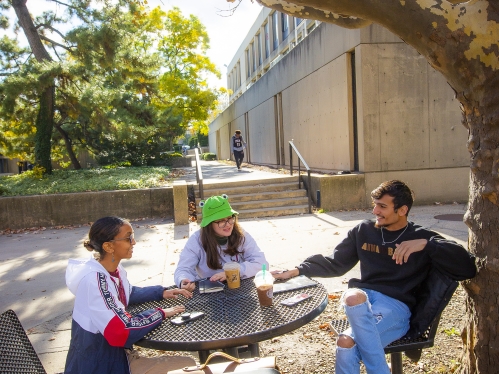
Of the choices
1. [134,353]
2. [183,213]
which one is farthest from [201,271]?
[183,213]

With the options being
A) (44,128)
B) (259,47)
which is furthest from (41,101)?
(259,47)

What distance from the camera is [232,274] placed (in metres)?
2.93

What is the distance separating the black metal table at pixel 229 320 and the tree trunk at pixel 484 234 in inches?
35.4

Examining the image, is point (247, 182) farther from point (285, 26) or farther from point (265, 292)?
point (285, 26)

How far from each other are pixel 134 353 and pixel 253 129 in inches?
897

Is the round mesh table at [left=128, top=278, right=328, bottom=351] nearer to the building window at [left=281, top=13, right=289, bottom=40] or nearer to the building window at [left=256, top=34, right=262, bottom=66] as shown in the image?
the building window at [left=281, top=13, right=289, bottom=40]

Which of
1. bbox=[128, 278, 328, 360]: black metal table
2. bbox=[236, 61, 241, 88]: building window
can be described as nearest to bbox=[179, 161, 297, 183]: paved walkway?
bbox=[128, 278, 328, 360]: black metal table

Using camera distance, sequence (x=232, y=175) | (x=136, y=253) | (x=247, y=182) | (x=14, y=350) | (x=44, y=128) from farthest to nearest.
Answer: (x=232, y=175) → (x=44, y=128) → (x=247, y=182) → (x=136, y=253) → (x=14, y=350)

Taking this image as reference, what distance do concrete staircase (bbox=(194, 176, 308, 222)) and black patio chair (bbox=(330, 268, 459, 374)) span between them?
7.49 metres

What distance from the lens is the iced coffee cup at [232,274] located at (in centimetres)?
293

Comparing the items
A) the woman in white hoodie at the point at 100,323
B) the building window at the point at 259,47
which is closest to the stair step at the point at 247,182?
the woman in white hoodie at the point at 100,323

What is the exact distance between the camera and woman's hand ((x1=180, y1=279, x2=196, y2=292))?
9.76ft

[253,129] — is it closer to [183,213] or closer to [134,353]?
[183,213]

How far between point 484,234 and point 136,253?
5.86 meters
